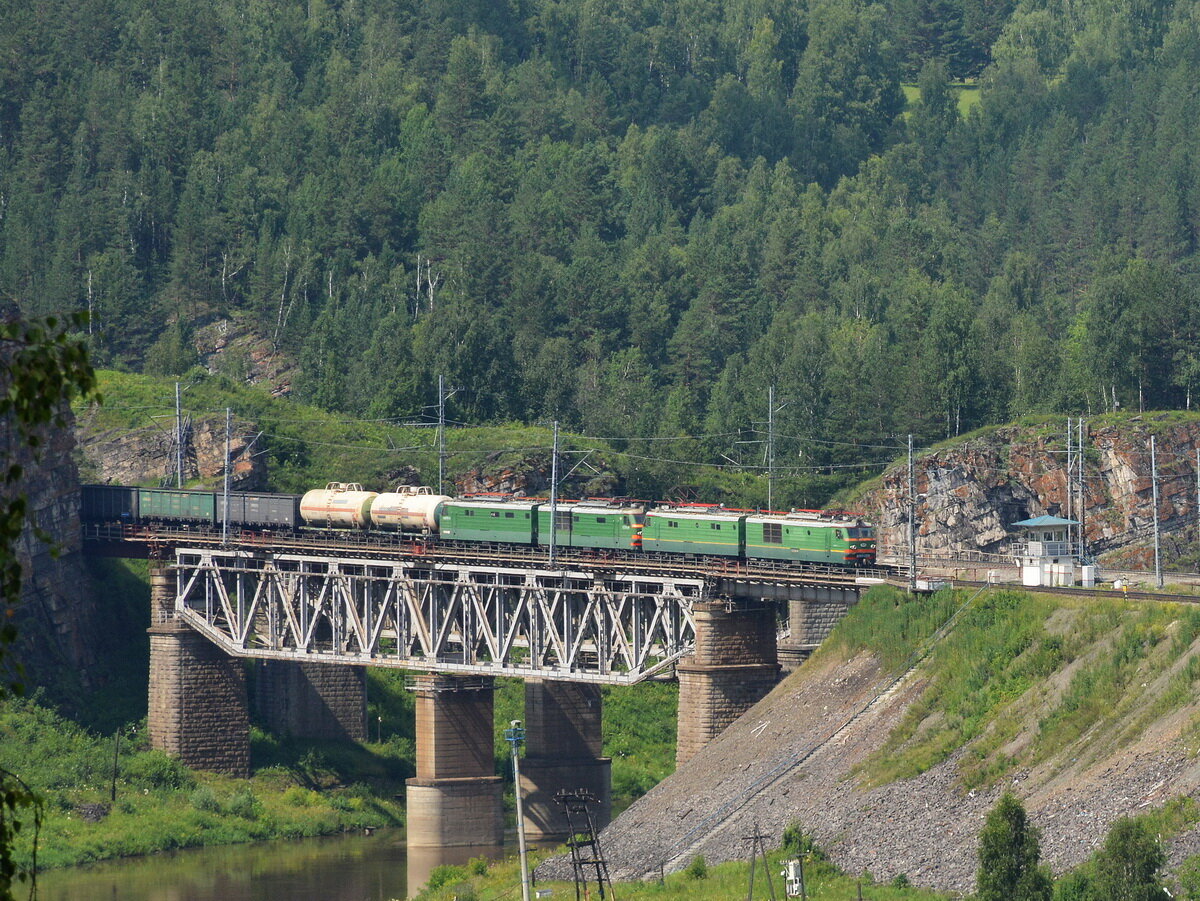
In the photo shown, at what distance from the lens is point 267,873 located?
101 m

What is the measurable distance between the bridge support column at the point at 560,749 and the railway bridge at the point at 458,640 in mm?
87

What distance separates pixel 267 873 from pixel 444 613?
49.6ft

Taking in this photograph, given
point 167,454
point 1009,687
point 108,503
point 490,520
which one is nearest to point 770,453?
A: point 167,454

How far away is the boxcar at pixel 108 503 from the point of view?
122 metres

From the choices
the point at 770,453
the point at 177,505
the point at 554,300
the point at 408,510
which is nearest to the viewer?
the point at 408,510

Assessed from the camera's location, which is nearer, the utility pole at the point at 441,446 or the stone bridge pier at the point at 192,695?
the stone bridge pier at the point at 192,695

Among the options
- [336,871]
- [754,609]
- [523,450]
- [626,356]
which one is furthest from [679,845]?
[626,356]

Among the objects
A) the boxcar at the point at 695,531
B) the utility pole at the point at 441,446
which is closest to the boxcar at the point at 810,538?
the boxcar at the point at 695,531

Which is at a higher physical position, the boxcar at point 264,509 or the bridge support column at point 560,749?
the boxcar at point 264,509

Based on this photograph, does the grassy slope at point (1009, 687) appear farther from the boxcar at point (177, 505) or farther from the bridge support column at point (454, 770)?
the boxcar at point (177, 505)

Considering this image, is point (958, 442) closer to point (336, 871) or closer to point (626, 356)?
point (626, 356)

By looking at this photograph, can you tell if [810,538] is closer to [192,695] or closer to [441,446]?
[441,446]

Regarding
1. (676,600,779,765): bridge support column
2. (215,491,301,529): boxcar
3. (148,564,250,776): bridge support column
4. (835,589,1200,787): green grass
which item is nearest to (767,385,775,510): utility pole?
(215,491,301,529): boxcar

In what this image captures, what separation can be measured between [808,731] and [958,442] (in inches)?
2254
